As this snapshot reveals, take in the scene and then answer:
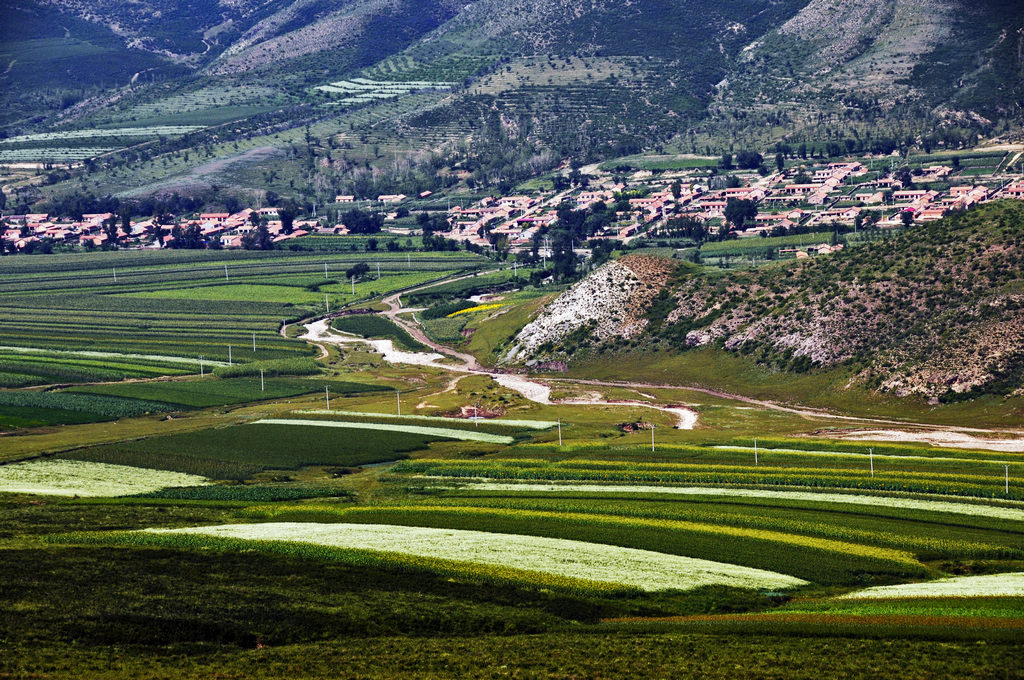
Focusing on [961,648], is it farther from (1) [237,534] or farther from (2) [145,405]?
(2) [145,405]

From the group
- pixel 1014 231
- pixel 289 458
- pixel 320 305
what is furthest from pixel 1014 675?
pixel 320 305

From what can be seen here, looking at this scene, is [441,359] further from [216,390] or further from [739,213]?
[739,213]

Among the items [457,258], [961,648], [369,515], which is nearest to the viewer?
[961,648]

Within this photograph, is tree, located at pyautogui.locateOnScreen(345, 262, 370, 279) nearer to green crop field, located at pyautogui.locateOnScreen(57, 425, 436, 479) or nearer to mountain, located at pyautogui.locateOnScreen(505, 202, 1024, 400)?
mountain, located at pyautogui.locateOnScreen(505, 202, 1024, 400)

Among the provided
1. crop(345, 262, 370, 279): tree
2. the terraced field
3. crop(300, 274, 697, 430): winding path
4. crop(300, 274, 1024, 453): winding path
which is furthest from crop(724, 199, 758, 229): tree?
crop(300, 274, 1024, 453): winding path

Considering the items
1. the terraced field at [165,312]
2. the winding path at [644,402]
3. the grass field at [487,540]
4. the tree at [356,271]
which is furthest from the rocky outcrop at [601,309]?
the tree at [356,271]

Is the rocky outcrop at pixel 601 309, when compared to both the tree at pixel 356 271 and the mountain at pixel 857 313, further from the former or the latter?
the tree at pixel 356 271

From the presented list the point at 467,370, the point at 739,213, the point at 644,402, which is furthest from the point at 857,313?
the point at 739,213
